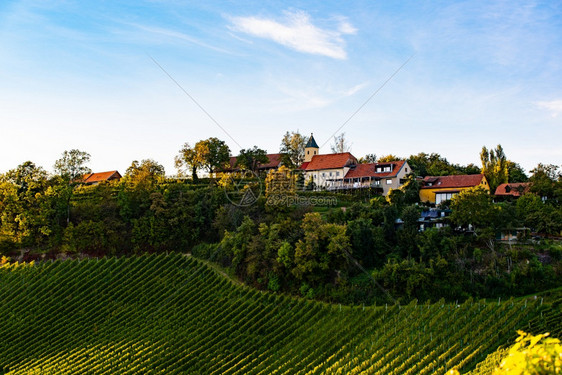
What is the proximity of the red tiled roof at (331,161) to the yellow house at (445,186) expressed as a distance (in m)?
10.7

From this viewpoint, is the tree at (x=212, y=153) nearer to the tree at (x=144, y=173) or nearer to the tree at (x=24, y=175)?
the tree at (x=144, y=173)

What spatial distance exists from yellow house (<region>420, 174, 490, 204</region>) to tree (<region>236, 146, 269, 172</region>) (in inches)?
741

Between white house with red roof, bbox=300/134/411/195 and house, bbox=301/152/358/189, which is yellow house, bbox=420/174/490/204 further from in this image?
house, bbox=301/152/358/189

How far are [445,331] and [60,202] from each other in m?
34.6

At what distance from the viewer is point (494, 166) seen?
167 ft

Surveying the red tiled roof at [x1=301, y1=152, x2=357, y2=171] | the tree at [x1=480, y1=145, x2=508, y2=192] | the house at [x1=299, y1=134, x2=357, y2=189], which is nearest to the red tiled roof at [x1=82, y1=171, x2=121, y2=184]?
the house at [x1=299, y1=134, x2=357, y2=189]

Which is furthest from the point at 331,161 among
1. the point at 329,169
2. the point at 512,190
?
the point at 512,190

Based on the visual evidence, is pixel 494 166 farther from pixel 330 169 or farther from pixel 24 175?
pixel 24 175

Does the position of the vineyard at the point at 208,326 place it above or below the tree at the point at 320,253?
below

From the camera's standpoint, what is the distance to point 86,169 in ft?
164

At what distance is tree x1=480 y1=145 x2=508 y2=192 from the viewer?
5012 centimetres

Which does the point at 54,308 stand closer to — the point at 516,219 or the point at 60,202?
the point at 60,202

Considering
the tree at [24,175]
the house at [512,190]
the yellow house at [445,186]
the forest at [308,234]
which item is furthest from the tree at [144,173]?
the house at [512,190]

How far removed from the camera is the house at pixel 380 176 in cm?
4800
